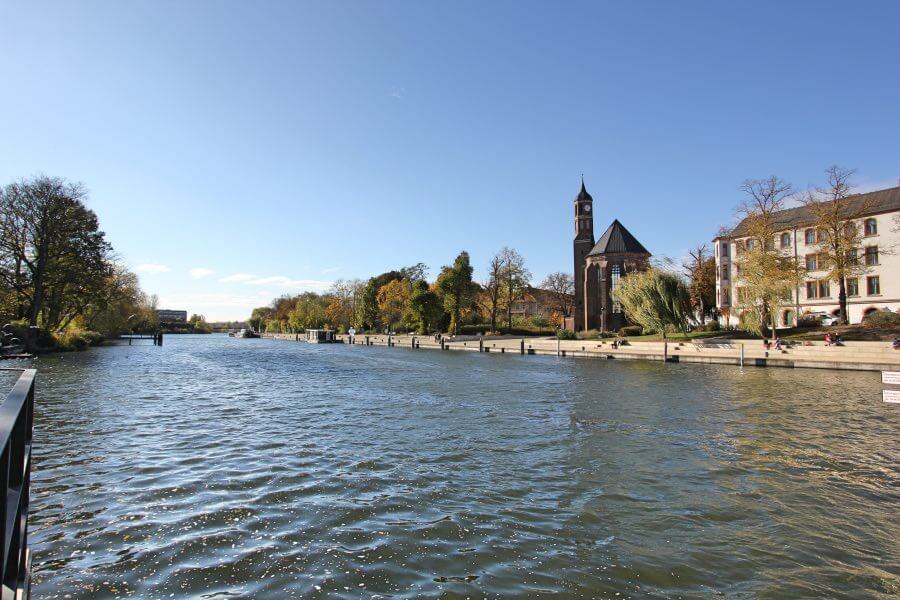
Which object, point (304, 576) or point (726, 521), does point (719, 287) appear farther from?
point (304, 576)

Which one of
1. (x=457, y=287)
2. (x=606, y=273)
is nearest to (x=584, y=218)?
(x=606, y=273)

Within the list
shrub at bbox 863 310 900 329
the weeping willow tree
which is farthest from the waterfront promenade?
shrub at bbox 863 310 900 329

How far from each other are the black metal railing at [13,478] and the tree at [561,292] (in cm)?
9194

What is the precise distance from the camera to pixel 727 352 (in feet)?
126

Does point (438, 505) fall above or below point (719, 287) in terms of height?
below

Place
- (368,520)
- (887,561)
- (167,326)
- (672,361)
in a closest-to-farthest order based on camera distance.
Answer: (887,561) → (368,520) → (672,361) → (167,326)

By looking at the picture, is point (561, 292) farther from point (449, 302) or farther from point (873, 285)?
point (873, 285)

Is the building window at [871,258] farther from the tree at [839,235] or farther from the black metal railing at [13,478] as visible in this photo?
the black metal railing at [13,478]

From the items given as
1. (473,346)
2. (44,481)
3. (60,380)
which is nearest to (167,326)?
(473,346)

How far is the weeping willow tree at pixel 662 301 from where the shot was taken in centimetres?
4703

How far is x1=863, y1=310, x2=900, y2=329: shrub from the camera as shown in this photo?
3947cm

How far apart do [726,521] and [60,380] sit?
29779 mm

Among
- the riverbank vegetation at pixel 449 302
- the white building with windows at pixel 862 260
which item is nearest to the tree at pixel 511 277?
the riverbank vegetation at pixel 449 302

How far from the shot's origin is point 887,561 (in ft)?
19.9
